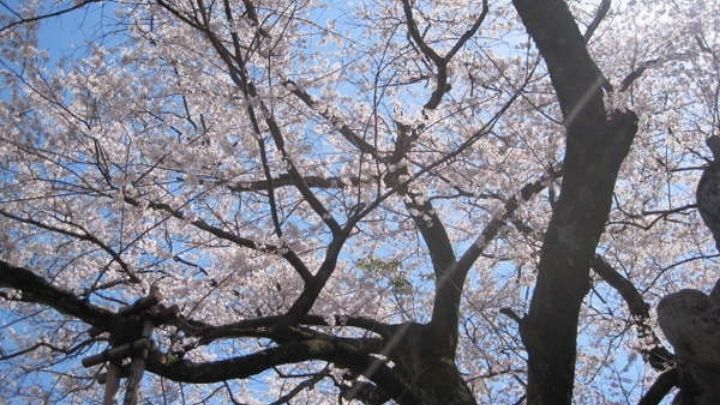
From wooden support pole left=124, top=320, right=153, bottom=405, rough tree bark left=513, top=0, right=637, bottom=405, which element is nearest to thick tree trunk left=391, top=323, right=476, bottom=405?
rough tree bark left=513, top=0, right=637, bottom=405

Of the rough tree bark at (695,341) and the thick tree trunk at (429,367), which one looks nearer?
the rough tree bark at (695,341)

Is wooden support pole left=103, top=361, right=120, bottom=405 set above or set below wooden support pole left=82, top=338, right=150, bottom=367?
below

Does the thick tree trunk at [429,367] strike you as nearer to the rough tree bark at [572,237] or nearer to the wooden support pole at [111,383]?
the rough tree bark at [572,237]

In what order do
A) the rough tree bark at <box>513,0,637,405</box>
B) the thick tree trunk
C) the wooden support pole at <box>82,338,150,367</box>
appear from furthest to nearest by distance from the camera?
1. the thick tree trunk
2. the rough tree bark at <box>513,0,637,405</box>
3. the wooden support pole at <box>82,338,150,367</box>

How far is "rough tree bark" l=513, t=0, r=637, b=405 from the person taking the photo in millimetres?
4004

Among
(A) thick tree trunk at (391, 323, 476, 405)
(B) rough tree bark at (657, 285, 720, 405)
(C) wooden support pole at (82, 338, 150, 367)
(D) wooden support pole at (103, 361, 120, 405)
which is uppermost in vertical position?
(A) thick tree trunk at (391, 323, 476, 405)

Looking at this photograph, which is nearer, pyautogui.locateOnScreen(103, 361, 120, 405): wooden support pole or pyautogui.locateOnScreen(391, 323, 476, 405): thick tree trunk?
pyautogui.locateOnScreen(103, 361, 120, 405): wooden support pole

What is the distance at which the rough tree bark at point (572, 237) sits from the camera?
400 centimetres

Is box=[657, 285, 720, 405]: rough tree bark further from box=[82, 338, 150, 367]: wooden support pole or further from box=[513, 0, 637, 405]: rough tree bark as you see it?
box=[82, 338, 150, 367]: wooden support pole

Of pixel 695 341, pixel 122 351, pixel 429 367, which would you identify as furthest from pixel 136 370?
pixel 695 341

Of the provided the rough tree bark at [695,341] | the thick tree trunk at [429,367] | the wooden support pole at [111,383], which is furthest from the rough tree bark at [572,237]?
the wooden support pole at [111,383]

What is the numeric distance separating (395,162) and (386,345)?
1.78 m

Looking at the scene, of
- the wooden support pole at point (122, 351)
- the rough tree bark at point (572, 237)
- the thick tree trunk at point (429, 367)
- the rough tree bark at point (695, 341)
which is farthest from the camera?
the thick tree trunk at point (429, 367)

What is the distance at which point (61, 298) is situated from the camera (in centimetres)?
379
